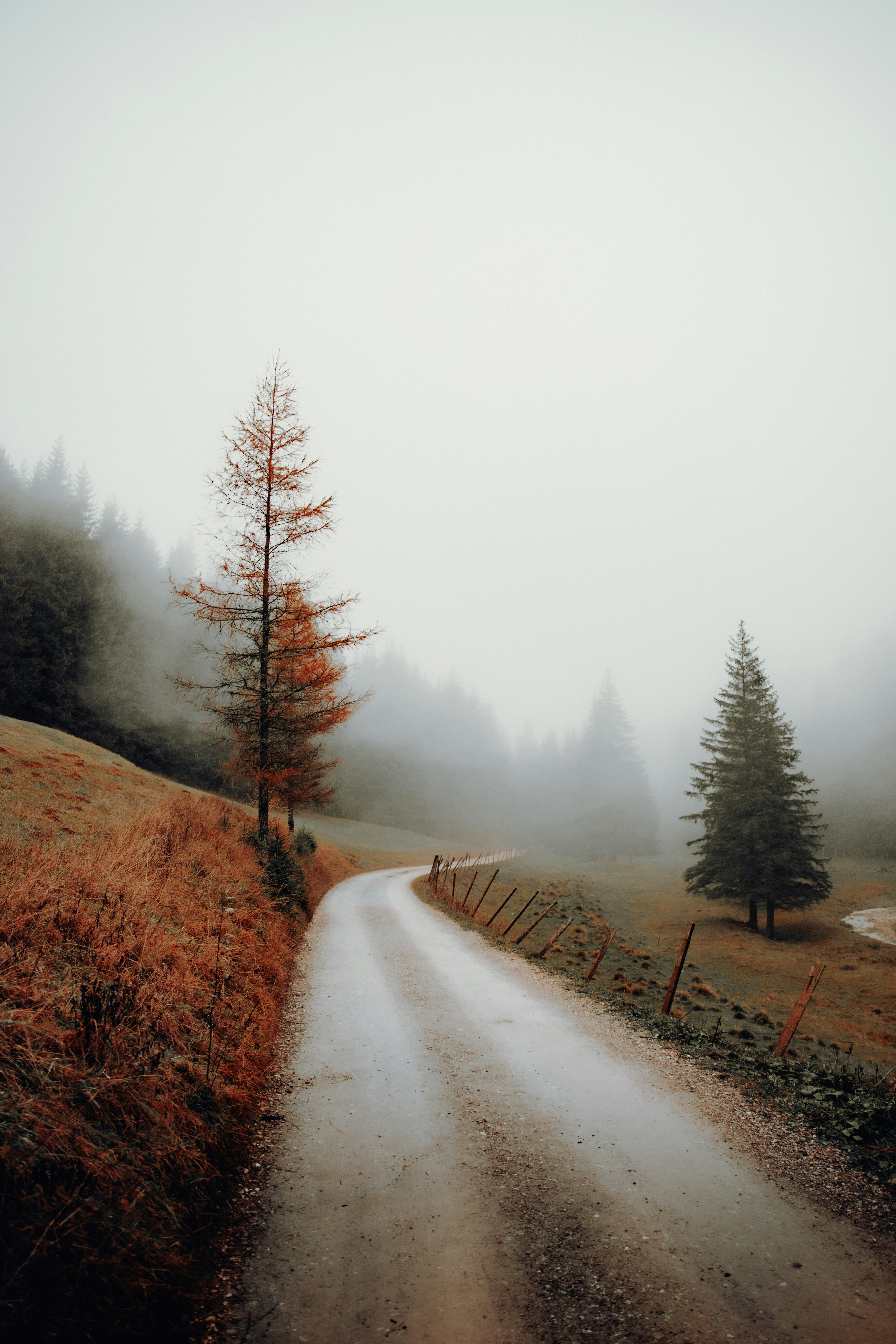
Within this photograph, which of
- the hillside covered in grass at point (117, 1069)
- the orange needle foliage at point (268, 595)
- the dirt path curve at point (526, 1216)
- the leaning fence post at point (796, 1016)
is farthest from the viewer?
the orange needle foliage at point (268, 595)

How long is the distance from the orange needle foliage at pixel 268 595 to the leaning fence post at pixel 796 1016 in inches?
410

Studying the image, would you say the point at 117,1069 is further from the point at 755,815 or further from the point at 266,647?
the point at 755,815

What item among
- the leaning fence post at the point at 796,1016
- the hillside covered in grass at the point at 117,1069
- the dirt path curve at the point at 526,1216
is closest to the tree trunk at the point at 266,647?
the hillside covered in grass at the point at 117,1069

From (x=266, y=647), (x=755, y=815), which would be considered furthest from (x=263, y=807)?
(x=755, y=815)

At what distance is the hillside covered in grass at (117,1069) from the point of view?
7.98 feet

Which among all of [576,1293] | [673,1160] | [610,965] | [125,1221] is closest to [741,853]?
[610,965]

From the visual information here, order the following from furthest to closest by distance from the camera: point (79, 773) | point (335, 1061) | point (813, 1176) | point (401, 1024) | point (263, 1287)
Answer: point (79, 773), point (401, 1024), point (335, 1061), point (813, 1176), point (263, 1287)

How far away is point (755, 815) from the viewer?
23.9m

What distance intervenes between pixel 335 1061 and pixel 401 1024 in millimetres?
1424

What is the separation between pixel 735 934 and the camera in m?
23.1

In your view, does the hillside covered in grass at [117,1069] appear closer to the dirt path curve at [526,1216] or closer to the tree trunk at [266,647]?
the dirt path curve at [526,1216]

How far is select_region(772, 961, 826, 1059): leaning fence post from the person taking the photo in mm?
6395

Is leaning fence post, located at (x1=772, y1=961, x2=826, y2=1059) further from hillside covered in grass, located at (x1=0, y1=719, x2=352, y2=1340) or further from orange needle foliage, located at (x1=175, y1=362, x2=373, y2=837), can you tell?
orange needle foliage, located at (x1=175, y1=362, x2=373, y2=837)

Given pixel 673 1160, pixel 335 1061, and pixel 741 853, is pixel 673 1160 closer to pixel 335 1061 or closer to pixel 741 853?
pixel 335 1061
